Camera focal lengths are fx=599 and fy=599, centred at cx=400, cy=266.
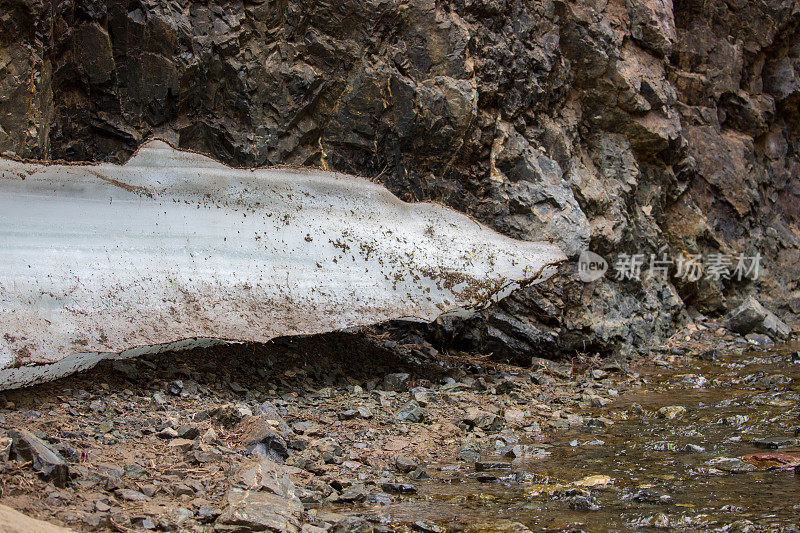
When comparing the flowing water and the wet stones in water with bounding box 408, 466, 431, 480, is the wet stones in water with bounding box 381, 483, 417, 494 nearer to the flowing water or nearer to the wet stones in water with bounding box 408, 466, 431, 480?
the flowing water

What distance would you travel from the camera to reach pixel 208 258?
3824mm

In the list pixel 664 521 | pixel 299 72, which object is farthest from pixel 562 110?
pixel 664 521

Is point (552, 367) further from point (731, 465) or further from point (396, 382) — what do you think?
point (731, 465)

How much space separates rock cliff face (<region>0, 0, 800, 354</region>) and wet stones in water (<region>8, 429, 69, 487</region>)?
7.10 feet

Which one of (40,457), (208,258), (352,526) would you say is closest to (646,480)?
(352,526)

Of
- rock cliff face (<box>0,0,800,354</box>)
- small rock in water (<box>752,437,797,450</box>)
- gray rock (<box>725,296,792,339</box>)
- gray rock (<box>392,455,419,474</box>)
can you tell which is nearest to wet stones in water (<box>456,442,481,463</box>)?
gray rock (<box>392,455,419,474</box>)

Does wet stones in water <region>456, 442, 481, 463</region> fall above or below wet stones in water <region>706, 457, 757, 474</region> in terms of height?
below

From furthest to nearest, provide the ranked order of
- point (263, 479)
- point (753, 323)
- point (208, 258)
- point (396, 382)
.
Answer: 1. point (753, 323)
2. point (396, 382)
3. point (208, 258)
4. point (263, 479)

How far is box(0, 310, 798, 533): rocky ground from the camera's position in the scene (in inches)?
87.7

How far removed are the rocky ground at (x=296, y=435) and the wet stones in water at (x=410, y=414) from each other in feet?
0.04

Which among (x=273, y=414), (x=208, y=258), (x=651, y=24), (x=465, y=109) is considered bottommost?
(x=273, y=414)

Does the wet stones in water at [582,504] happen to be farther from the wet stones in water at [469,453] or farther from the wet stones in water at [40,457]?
the wet stones in water at [40,457]

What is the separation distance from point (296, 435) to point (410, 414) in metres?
0.79

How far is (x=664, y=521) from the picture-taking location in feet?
7.22
